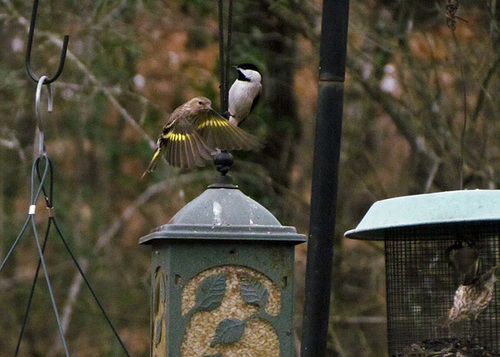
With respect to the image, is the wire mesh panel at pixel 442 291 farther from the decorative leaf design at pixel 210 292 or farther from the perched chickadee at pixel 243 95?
the perched chickadee at pixel 243 95

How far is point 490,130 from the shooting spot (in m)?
7.86

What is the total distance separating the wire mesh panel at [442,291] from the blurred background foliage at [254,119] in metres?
1.94

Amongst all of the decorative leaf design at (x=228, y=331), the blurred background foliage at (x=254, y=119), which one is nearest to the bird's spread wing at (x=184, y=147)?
the decorative leaf design at (x=228, y=331)

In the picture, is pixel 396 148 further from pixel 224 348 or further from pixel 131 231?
pixel 224 348

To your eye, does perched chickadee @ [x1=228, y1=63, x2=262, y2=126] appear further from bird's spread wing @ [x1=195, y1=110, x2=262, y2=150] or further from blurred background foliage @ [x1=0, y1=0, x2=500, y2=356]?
blurred background foliage @ [x1=0, y1=0, x2=500, y2=356]

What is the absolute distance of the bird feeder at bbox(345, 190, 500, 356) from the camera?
352 cm

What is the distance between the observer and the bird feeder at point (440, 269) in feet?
11.5

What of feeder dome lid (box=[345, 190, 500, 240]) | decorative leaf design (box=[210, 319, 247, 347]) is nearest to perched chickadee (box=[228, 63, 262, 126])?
feeder dome lid (box=[345, 190, 500, 240])

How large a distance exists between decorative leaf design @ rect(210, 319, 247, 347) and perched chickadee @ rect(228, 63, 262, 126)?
1.60 m

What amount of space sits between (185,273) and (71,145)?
10124 mm

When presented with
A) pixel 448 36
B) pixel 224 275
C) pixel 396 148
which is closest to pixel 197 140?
pixel 224 275

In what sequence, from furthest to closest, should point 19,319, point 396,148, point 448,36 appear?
point 19,319 < point 396,148 < point 448,36

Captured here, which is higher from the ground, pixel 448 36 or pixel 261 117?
pixel 448 36

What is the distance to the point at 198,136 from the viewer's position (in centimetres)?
411
